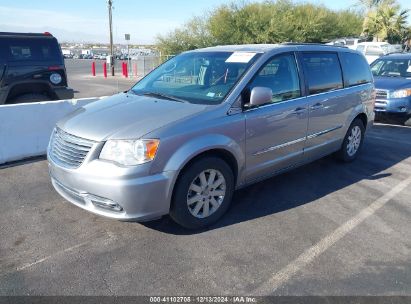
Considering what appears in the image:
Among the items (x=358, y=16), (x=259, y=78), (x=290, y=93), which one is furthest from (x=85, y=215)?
(x=358, y=16)

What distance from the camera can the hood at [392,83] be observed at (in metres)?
9.05

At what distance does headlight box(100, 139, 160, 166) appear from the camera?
10.6 feet

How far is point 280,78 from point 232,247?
2057 mm

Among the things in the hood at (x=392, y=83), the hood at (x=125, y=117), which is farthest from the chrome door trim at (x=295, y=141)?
the hood at (x=392, y=83)

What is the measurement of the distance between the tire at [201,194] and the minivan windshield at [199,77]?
0.69m

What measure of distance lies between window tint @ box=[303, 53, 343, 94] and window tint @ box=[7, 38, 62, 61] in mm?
5660

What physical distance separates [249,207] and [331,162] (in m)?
2.36

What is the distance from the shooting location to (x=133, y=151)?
3.24 m

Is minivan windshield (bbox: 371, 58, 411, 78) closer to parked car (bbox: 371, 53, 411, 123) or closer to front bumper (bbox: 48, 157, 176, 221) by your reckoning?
parked car (bbox: 371, 53, 411, 123)

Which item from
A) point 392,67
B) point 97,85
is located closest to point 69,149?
point 392,67

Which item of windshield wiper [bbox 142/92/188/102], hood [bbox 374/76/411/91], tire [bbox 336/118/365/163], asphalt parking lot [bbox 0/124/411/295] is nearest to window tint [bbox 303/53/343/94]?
tire [bbox 336/118/365/163]

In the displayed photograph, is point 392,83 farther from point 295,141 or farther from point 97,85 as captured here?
point 97,85

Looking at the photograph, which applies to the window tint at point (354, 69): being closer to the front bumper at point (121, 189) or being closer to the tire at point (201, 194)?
the tire at point (201, 194)

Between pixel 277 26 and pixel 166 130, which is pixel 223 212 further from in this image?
pixel 277 26
